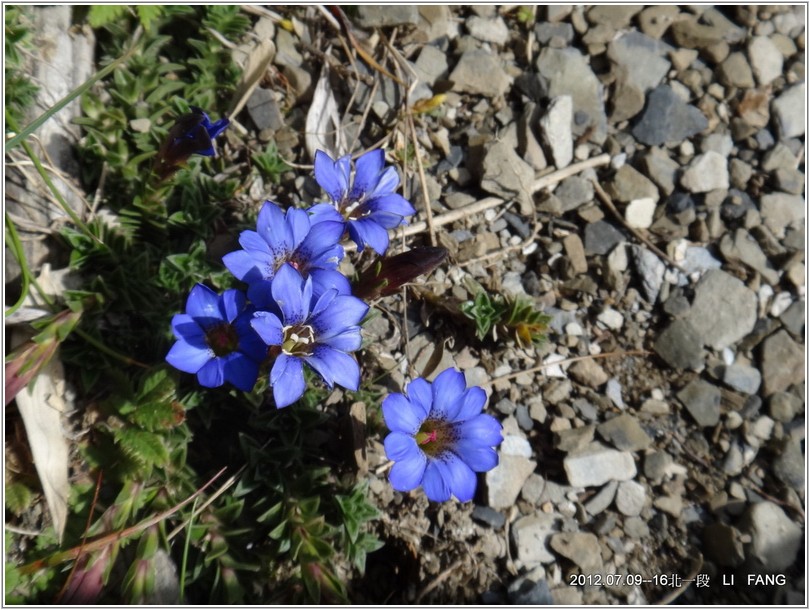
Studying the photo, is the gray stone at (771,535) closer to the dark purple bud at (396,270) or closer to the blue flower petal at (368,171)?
the dark purple bud at (396,270)

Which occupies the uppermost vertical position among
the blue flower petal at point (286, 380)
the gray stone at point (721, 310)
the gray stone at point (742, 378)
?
the blue flower petal at point (286, 380)

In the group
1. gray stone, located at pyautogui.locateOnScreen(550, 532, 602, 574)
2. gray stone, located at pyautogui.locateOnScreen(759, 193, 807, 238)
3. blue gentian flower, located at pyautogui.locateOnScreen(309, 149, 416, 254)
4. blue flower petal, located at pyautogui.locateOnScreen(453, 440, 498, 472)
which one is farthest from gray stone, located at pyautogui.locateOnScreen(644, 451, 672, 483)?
blue gentian flower, located at pyautogui.locateOnScreen(309, 149, 416, 254)

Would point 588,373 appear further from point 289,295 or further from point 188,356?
point 188,356

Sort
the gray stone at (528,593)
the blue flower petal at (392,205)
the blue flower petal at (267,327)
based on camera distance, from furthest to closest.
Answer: the gray stone at (528,593), the blue flower petal at (392,205), the blue flower petal at (267,327)

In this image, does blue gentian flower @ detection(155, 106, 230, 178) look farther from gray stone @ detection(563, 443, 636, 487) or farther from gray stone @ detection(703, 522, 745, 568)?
gray stone @ detection(703, 522, 745, 568)

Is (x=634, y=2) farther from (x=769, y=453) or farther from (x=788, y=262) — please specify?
(x=769, y=453)

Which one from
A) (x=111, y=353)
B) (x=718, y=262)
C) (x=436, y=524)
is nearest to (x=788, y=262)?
(x=718, y=262)

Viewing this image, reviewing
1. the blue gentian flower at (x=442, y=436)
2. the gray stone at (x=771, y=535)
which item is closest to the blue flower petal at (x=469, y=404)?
the blue gentian flower at (x=442, y=436)
